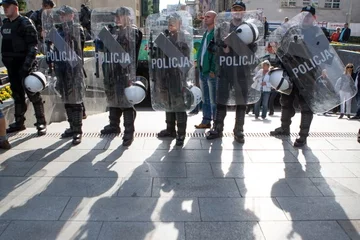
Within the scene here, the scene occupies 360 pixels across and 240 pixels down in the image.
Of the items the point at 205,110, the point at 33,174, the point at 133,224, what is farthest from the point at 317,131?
the point at 33,174

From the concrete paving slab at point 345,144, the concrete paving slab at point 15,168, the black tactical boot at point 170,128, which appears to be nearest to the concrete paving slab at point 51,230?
the concrete paving slab at point 15,168

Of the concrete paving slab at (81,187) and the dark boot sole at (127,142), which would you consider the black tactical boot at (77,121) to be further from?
the concrete paving slab at (81,187)

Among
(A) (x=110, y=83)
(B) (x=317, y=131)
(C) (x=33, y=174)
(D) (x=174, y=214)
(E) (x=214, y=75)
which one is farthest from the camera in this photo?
(B) (x=317, y=131)

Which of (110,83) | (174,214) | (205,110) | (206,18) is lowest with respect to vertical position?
(174,214)

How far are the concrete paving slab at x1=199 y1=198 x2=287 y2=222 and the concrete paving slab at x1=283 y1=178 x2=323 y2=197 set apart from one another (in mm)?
345

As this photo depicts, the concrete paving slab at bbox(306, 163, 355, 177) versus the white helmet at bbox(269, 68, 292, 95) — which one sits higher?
the white helmet at bbox(269, 68, 292, 95)

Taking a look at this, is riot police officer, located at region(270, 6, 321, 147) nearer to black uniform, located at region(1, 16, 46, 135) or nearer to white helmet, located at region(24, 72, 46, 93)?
white helmet, located at region(24, 72, 46, 93)

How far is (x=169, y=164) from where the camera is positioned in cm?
410

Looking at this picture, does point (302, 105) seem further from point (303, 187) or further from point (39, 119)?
point (39, 119)

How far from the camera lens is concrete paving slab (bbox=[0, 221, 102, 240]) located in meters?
2.64

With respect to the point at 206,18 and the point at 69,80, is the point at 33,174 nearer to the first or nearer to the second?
the point at 69,80

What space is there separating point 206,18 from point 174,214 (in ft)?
10.0

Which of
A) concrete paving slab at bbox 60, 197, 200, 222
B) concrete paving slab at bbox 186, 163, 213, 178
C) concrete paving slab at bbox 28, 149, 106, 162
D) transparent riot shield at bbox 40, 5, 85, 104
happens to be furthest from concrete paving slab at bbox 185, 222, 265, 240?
transparent riot shield at bbox 40, 5, 85, 104

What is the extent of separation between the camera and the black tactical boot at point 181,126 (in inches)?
183
